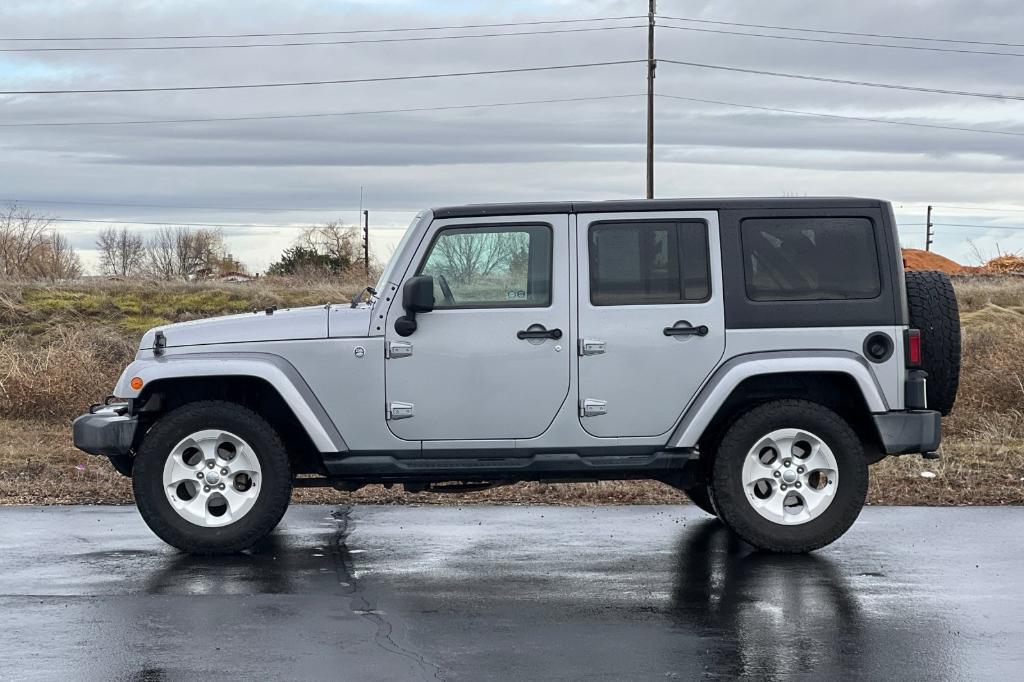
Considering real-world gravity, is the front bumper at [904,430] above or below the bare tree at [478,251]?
below

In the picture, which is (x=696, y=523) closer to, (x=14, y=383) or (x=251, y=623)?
(x=251, y=623)

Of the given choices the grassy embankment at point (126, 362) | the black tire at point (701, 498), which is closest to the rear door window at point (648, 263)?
the black tire at point (701, 498)

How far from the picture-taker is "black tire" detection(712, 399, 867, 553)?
847 cm

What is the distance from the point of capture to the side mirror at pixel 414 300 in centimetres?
834

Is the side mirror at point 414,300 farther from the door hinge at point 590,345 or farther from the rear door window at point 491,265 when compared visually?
the door hinge at point 590,345

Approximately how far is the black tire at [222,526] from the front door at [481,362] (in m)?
0.75

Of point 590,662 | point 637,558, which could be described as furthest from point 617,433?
point 590,662

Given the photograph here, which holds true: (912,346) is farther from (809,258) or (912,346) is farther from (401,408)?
(401,408)

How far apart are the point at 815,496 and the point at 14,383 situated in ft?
34.7

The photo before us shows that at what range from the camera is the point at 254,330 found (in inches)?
336

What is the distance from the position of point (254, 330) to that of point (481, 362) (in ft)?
4.52

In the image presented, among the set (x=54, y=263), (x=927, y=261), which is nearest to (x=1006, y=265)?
(x=927, y=261)

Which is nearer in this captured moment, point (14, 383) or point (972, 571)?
point (972, 571)

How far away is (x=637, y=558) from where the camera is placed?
8305 mm
